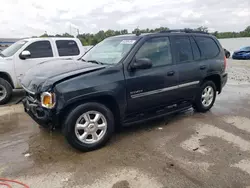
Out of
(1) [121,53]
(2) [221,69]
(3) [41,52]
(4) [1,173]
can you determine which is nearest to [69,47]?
(3) [41,52]

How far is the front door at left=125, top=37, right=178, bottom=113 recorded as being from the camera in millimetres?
4145

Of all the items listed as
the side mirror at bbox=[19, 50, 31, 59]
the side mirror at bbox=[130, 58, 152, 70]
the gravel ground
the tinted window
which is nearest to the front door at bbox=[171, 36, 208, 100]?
the tinted window

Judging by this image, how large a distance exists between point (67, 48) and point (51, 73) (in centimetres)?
437

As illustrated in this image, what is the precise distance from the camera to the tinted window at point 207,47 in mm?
5432

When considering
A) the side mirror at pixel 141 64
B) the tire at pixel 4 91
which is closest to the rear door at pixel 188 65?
the side mirror at pixel 141 64

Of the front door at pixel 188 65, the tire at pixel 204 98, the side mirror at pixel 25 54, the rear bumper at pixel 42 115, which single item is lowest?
the tire at pixel 204 98

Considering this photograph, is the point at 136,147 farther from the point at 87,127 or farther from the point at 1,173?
the point at 1,173

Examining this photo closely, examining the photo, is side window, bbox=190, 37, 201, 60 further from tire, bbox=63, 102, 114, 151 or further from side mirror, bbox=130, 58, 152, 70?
tire, bbox=63, 102, 114, 151

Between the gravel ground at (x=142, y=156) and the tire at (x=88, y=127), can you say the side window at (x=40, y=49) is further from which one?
the tire at (x=88, y=127)

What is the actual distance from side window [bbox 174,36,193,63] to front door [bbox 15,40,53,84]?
Answer: 4337 mm

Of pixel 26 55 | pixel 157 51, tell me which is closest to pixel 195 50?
pixel 157 51

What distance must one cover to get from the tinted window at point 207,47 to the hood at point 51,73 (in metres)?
2.58

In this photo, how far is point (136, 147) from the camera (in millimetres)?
4055

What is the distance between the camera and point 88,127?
12.4 ft
